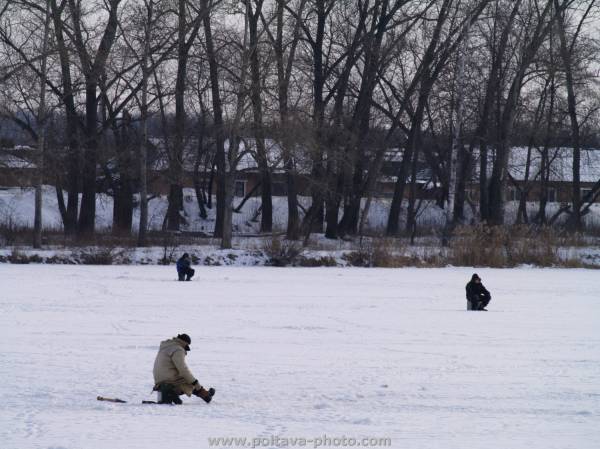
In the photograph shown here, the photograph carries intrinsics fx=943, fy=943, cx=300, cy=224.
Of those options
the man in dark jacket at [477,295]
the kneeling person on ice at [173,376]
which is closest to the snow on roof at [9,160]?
the man in dark jacket at [477,295]

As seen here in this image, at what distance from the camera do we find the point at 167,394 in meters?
11.2

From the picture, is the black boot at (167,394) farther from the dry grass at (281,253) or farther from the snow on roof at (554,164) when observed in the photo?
the snow on roof at (554,164)

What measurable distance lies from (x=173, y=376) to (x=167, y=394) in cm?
22

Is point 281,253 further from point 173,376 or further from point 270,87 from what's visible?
point 173,376

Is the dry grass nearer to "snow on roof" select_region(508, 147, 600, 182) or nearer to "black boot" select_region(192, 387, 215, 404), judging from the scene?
"black boot" select_region(192, 387, 215, 404)

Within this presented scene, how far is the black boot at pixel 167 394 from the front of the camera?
11203mm

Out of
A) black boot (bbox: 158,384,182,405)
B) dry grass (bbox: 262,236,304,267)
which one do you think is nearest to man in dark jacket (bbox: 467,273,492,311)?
black boot (bbox: 158,384,182,405)

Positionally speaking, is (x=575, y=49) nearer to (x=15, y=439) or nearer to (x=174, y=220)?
(x=174, y=220)

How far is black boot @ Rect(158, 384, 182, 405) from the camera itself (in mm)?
11203

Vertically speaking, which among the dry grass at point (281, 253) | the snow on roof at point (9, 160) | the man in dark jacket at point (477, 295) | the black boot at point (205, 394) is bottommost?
the black boot at point (205, 394)

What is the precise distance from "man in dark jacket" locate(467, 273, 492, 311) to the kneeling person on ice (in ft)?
36.3

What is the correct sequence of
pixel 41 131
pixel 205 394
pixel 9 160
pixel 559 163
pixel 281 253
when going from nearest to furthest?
pixel 205 394, pixel 281 253, pixel 41 131, pixel 9 160, pixel 559 163

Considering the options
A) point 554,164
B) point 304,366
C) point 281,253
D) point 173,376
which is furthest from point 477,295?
point 554,164

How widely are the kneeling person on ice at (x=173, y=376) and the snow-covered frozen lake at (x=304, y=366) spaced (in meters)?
0.21
